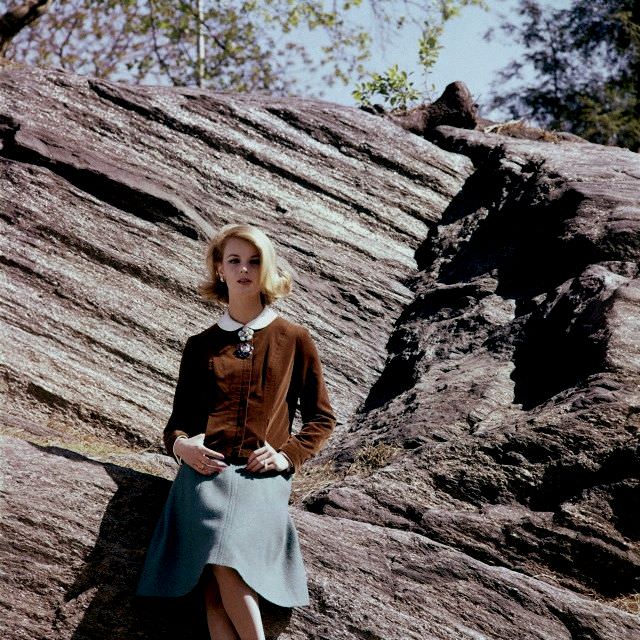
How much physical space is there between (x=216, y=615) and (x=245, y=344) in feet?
5.00

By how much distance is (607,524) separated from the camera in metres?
5.84

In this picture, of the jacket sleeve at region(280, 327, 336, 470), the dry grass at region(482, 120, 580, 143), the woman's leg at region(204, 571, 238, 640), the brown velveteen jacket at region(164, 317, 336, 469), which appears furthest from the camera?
the dry grass at region(482, 120, 580, 143)

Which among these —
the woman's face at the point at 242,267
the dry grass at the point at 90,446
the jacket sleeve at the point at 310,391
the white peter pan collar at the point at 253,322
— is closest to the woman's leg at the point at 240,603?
the jacket sleeve at the point at 310,391

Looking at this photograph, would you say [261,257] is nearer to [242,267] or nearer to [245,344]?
[242,267]

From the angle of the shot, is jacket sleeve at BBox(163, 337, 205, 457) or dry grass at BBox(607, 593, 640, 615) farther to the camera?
dry grass at BBox(607, 593, 640, 615)

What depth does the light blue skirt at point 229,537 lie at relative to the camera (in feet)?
15.3

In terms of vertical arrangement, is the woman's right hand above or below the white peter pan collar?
below

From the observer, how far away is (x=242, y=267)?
537cm

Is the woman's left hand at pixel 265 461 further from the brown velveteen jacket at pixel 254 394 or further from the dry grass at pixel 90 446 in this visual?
the dry grass at pixel 90 446

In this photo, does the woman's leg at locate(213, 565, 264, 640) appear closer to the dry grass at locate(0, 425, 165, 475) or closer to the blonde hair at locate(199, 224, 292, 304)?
the blonde hair at locate(199, 224, 292, 304)

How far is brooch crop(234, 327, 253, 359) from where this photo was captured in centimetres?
530

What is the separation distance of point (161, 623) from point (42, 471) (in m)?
1.20

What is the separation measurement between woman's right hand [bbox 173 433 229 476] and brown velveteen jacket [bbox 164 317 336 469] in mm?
109

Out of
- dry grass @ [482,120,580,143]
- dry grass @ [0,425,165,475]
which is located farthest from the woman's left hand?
dry grass @ [482,120,580,143]
